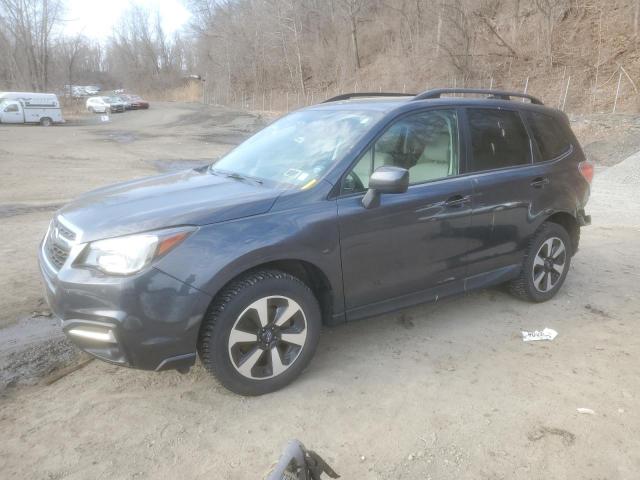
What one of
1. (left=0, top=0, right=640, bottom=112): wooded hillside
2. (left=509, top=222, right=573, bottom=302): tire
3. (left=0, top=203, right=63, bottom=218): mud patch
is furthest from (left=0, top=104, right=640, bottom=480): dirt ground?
(left=0, top=0, right=640, bottom=112): wooded hillside

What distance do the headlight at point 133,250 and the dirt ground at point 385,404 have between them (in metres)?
0.91

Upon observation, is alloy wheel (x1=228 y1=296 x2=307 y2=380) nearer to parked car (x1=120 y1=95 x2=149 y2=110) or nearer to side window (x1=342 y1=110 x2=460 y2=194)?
side window (x1=342 y1=110 x2=460 y2=194)

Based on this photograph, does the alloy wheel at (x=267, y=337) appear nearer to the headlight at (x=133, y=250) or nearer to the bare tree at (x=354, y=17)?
the headlight at (x=133, y=250)

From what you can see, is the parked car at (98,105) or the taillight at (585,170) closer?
the taillight at (585,170)

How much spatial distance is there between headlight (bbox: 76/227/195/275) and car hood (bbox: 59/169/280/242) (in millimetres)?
48

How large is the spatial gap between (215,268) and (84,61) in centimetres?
11123

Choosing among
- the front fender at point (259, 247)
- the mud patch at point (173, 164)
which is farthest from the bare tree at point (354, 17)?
the front fender at point (259, 247)

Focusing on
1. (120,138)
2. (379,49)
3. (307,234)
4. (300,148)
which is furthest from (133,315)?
(379,49)

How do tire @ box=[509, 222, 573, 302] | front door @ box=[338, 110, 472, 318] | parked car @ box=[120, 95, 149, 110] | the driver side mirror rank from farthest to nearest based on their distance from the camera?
parked car @ box=[120, 95, 149, 110] → tire @ box=[509, 222, 573, 302] → front door @ box=[338, 110, 472, 318] → the driver side mirror

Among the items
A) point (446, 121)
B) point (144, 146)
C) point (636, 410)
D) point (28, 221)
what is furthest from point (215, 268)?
point (144, 146)

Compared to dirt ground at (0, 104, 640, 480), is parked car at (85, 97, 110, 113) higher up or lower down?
higher up

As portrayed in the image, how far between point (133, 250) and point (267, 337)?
930 mm

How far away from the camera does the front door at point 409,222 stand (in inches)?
132

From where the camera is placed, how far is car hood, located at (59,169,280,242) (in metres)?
2.86
